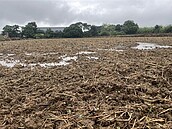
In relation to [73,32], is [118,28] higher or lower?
higher

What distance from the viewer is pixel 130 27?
85.0 feet

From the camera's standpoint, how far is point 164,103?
3.26 metres

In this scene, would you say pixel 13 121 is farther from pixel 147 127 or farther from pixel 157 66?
pixel 157 66

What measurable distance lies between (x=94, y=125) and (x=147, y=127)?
1.71 ft

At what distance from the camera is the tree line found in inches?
935

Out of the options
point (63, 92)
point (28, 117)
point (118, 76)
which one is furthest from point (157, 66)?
point (28, 117)

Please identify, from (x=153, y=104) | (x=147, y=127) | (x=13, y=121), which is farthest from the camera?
(x=153, y=104)

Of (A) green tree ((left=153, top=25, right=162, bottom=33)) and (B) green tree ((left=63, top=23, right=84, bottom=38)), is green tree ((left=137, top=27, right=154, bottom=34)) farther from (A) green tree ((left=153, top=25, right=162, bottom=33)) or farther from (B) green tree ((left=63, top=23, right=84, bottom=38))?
(B) green tree ((left=63, top=23, right=84, bottom=38))

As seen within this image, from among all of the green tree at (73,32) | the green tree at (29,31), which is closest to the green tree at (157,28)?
the green tree at (73,32)

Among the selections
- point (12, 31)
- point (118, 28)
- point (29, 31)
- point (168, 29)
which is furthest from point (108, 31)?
point (12, 31)

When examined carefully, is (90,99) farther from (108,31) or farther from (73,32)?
(108,31)

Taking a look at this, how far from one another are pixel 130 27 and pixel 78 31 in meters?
5.39

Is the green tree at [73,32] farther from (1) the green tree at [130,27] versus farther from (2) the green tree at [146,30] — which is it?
(2) the green tree at [146,30]

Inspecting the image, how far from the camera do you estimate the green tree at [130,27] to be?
84.8 ft
